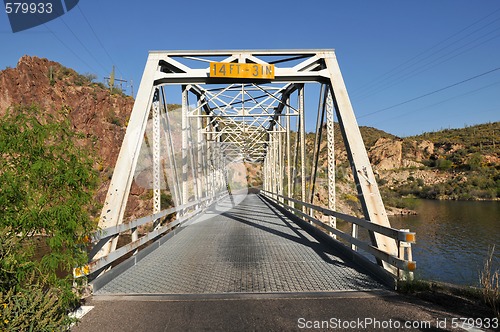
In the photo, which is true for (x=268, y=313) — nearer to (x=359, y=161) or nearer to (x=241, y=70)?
(x=359, y=161)

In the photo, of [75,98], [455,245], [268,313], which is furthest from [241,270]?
[75,98]

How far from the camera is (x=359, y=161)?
24.9ft

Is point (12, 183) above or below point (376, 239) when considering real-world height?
above

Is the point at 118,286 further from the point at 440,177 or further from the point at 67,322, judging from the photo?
the point at 440,177

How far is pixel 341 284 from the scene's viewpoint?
5395mm

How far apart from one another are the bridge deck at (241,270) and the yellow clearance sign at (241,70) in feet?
14.3

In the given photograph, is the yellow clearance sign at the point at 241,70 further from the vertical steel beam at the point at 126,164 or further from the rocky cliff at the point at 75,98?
the rocky cliff at the point at 75,98

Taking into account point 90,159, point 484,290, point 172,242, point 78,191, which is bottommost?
point 172,242

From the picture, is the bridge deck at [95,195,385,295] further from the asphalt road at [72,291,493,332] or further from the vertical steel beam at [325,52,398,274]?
the vertical steel beam at [325,52,398,274]

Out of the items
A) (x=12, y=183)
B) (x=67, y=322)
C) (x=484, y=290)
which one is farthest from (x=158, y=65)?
(x=484, y=290)

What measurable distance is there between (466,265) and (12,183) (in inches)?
711
